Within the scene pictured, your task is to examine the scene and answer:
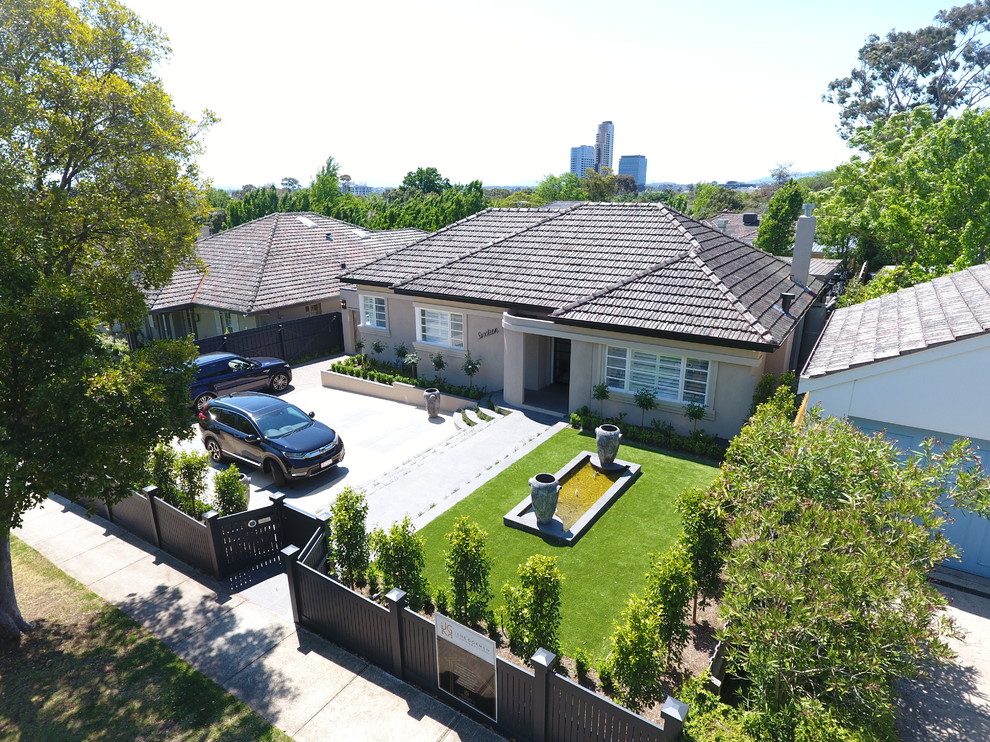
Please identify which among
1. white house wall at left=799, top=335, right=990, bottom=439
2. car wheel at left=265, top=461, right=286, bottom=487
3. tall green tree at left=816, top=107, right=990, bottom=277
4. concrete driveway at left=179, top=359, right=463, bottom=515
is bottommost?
concrete driveway at left=179, top=359, right=463, bottom=515

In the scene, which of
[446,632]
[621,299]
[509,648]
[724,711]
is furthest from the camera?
[621,299]

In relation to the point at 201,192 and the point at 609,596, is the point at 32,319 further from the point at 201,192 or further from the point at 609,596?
the point at 609,596

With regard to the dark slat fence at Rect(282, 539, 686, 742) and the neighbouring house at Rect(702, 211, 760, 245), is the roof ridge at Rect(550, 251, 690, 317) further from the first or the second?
the neighbouring house at Rect(702, 211, 760, 245)

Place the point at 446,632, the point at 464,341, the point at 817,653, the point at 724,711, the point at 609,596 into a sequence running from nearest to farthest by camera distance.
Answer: the point at 817,653
the point at 724,711
the point at 446,632
the point at 609,596
the point at 464,341

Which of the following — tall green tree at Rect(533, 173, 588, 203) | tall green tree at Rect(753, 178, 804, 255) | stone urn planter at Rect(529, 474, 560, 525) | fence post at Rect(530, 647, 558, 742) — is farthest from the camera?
tall green tree at Rect(533, 173, 588, 203)

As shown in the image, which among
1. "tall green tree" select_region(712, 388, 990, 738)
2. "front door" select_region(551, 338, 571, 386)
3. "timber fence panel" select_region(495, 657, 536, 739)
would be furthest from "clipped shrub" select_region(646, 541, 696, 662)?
"front door" select_region(551, 338, 571, 386)

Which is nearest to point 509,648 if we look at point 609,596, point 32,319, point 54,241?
point 609,596

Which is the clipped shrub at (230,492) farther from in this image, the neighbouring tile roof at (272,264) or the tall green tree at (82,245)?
the neighbouring tile roof at (272,264)

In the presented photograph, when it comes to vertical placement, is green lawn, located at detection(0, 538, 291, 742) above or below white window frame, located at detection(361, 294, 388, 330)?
below
